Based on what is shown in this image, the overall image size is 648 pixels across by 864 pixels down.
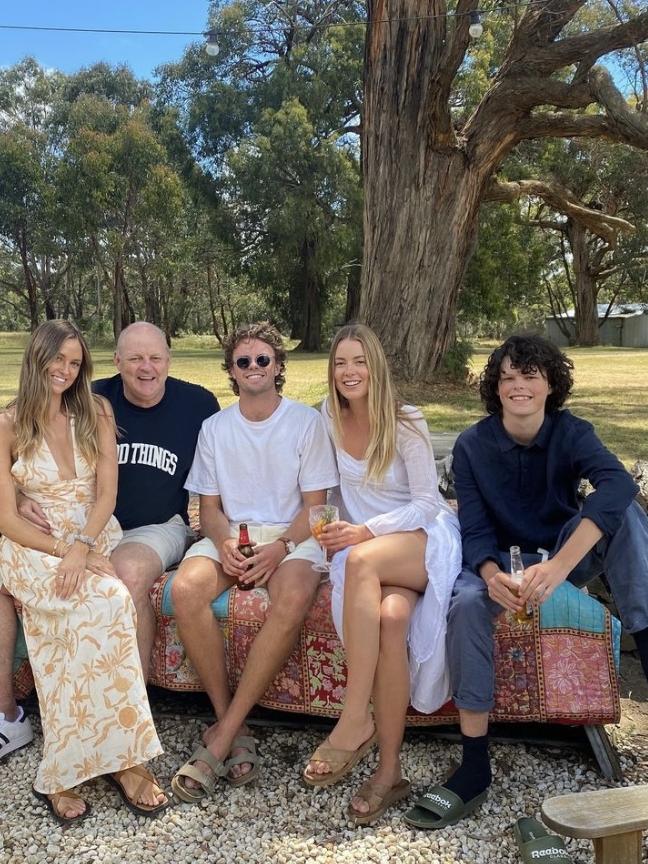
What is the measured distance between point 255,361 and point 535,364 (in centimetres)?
118

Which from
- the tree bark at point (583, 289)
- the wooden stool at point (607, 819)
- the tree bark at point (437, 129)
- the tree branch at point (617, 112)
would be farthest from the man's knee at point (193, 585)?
the tree bark at point (583, 289)

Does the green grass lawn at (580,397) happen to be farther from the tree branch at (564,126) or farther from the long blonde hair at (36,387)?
the long blonde hair at (36,387)

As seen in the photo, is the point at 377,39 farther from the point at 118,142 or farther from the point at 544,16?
the point at 118,142

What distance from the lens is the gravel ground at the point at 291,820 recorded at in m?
2.31

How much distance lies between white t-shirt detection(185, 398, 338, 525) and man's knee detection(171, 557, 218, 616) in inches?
13.8

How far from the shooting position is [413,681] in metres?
2.70

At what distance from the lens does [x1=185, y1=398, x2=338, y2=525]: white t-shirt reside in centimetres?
321

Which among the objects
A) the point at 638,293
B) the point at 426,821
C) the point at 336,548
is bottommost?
the point at 426,821

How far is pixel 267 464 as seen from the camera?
3.26 meters

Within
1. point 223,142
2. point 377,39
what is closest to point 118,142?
point 223,142

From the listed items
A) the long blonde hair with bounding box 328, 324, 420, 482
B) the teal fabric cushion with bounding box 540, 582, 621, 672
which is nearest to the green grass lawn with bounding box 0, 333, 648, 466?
the teal fabric cushion with bounding box 540, 582, 621, 672

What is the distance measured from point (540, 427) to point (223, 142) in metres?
26.4

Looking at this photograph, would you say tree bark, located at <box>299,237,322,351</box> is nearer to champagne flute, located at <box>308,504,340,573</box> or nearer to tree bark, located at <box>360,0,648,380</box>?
tree bark, located at <box>360,0,648,380</box>

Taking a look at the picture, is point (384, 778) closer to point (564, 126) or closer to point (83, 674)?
point (83, 674)
